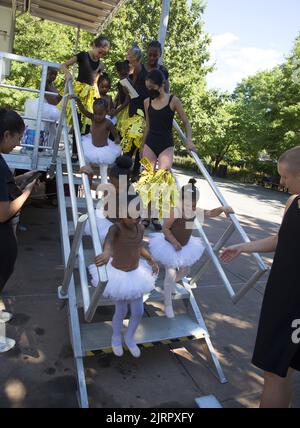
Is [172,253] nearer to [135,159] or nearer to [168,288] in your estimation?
[168,288]

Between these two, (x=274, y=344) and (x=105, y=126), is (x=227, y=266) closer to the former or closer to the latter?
(x=105, y=126)

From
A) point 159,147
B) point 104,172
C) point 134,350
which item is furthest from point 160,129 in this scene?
point 134,350

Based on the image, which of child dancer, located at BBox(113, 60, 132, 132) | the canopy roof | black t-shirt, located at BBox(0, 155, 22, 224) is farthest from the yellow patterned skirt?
the canopy roof

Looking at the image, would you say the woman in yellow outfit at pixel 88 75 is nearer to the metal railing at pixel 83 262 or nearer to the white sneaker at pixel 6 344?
the metal railing at pixel 83 262

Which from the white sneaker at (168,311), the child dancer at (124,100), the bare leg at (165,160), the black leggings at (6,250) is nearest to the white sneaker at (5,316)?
the black leggings at (6,250)

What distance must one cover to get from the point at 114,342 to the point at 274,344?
1.28 meters

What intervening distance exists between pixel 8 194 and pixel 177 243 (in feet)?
5.21

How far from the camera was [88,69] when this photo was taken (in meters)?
4.82

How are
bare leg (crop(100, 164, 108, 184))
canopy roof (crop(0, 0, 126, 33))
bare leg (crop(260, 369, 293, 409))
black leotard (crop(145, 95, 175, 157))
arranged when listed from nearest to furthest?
bare leg (crop(260, 369, 293, 409)) → black leotard (crop(145, 95, 175, 157)) → bare leg (crop(100, 164, 108, 184)) → canopy roof (crop(0, 0, 126, 33))

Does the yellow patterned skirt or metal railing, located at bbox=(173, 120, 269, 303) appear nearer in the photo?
metal railing, located at bbox=(173, 120, 269, 303)

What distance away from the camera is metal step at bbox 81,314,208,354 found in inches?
117

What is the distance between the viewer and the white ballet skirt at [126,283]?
2752mm

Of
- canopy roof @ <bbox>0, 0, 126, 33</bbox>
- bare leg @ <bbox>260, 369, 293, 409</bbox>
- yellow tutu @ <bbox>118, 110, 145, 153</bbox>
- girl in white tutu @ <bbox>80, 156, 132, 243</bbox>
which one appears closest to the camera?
bare leg @ <bbox>260, 369, 293, 409</bbox>

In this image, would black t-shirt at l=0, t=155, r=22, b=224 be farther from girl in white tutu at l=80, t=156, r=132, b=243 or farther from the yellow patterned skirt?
the yellow patterned skirt
